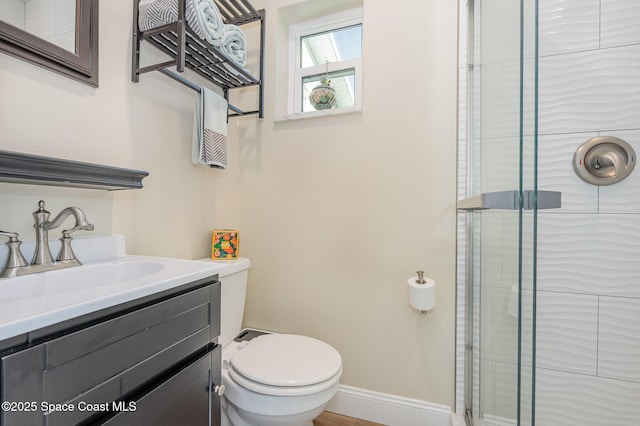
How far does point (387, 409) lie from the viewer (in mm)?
1334

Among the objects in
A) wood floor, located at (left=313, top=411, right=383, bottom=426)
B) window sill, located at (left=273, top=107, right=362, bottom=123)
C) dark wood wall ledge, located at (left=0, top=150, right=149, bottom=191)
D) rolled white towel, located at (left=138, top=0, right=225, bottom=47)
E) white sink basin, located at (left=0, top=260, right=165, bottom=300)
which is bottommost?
wood floor, located at (left=313, top=411, right=383, bottom=426)

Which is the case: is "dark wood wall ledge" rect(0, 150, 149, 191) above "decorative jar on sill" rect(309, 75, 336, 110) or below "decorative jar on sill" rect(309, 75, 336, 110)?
below

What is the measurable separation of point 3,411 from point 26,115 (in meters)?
0.78

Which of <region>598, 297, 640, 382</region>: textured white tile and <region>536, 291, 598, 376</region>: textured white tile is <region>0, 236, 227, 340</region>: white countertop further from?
<region>598, 297, 640, 382</region>: textured white tile

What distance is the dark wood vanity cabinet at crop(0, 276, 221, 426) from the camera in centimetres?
43

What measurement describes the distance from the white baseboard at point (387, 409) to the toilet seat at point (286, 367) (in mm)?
422

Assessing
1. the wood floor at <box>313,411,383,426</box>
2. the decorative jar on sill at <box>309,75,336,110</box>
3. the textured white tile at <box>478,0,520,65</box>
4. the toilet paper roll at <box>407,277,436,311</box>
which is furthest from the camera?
the decorative jar on sill at <box>309,75,336,110</box>

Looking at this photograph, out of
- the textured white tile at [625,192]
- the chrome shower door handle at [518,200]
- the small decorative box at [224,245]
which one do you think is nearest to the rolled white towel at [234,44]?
the small decorative box at [224,245]

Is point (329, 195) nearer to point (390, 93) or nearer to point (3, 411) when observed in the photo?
point (390, 93)

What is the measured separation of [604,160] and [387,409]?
140cm

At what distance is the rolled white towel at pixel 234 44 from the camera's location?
1.20 metres

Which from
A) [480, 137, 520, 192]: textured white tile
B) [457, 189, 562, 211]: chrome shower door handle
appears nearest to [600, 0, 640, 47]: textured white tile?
[480, 137, 520, 192]: textured white tile

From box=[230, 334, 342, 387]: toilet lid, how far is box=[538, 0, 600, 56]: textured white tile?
1.48 m

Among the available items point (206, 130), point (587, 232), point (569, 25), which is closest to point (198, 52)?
point (206, 130)
